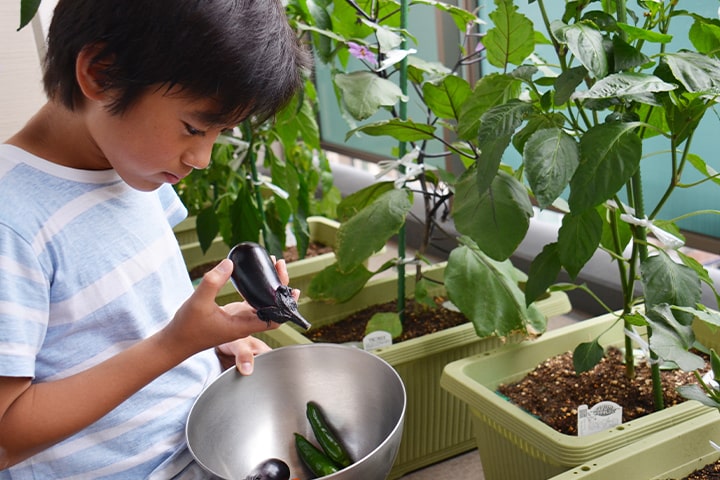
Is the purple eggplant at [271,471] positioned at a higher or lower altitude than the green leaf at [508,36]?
lower

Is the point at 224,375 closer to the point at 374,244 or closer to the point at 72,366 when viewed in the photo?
the point at 72,366

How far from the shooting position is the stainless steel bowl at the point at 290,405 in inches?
36.9

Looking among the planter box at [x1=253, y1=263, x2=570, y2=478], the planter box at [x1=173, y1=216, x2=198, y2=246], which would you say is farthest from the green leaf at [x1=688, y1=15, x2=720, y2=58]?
the planter box at [x1=173, y1=216, x2=198, y2=246]

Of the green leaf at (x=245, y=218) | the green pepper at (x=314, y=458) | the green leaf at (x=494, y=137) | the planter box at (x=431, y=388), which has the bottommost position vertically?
the planter box at (x=431, y=388)

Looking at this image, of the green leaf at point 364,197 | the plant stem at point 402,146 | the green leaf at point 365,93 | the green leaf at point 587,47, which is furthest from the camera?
the green leaf at point 364,197

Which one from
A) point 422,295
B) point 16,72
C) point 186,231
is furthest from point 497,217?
point 186,231

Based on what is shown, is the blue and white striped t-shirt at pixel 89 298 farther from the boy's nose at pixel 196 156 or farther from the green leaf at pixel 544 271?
the green leaf at pixel 544 271

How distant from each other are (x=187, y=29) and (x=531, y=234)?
1.50 metres

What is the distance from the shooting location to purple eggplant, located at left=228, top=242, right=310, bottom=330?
773 millimetres

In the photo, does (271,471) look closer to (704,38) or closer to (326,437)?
(326,437)

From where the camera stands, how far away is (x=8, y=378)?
758 mm

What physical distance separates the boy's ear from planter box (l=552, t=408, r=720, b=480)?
0.64 m

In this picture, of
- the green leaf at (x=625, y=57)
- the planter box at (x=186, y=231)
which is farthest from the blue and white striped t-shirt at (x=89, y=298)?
the planter box at (x=186, y=231)

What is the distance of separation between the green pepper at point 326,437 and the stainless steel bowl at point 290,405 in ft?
0.05
